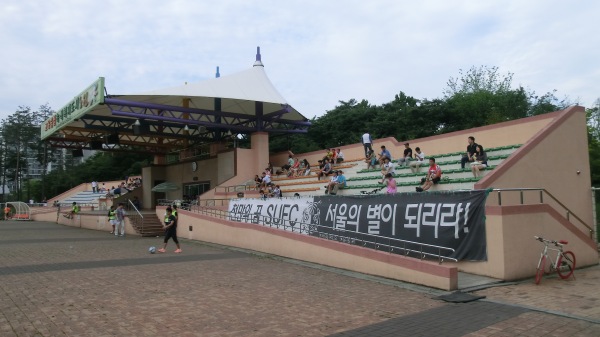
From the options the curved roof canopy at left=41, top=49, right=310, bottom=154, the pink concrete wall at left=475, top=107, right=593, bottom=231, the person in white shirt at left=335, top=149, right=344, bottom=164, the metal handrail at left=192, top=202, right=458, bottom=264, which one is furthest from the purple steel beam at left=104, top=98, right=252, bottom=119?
the pink concrete wall at left=475, top=107, right=593, bottom=231

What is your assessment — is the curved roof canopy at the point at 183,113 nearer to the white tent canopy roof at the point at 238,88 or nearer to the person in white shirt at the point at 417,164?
the white tent canopy roof at the point at 238,88

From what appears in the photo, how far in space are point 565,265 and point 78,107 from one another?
25.5 meters

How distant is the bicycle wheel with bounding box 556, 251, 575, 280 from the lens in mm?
10508

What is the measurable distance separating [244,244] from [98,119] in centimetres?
1807

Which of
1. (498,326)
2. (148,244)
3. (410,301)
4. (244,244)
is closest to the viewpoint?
(498,326)

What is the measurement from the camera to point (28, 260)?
13.5 metres

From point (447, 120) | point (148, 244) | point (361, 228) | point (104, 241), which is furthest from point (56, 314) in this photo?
point (447, 120)

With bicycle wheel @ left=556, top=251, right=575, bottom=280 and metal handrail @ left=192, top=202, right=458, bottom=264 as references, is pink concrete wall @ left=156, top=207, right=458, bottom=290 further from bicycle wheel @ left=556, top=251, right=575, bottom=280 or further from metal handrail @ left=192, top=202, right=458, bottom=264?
bicycle wheel @ left=556, top=251, right=575, bottom=280

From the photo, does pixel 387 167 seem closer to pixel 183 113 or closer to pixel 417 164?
pixel 417 164

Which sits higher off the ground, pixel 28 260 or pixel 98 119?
pixel 98 119

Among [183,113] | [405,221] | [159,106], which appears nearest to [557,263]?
[405,221]

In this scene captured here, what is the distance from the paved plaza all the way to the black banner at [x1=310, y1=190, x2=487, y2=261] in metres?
1.50

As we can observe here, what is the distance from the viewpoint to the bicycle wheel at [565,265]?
10508 mm

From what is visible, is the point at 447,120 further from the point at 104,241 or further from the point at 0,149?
the point at 0,149
